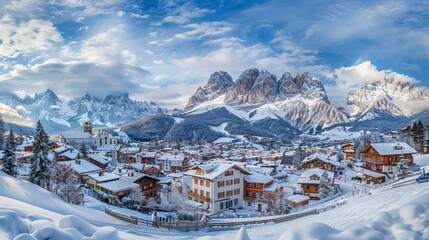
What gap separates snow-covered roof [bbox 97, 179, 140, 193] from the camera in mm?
37719

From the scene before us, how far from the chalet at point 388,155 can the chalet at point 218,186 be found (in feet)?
77.4

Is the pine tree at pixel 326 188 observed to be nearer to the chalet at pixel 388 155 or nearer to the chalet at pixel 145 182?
the chalet at pixel 388 155

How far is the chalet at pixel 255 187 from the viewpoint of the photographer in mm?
44531

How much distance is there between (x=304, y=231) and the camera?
6367 mm

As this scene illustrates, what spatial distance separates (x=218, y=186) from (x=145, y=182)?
12.1 metres

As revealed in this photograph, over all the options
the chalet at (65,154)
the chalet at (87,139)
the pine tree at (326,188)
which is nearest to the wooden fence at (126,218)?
the pine tree at (326,188)

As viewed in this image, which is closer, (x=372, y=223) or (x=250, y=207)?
(x=372, y=223)

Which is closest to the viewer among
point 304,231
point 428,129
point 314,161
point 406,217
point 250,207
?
point 304,231

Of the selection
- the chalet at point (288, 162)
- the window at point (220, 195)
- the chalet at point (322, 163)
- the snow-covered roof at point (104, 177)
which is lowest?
the chalet at point (288, 162)

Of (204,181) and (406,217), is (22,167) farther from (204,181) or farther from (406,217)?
(406,217)

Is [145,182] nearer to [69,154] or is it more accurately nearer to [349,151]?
[69,154]

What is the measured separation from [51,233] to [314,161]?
→ 2699 inches

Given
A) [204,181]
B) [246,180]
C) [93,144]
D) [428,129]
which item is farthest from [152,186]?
[93,144]

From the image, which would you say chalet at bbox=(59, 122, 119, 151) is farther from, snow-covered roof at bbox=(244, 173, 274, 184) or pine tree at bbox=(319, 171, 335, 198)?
pine tree at bbox=(319, 171, 335, 198)
